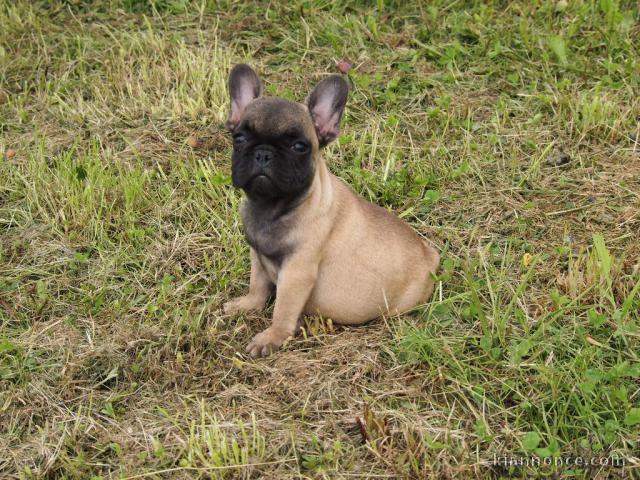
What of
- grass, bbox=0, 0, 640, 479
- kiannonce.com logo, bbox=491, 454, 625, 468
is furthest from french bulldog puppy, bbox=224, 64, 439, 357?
kiannonce.com logo, bbox=491, 454, 625, 468

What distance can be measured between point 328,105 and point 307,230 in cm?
74

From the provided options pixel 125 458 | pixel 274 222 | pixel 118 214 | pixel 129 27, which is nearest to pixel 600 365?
pixel 274 222

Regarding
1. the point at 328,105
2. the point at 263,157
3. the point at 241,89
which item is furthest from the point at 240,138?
the point at 328,105

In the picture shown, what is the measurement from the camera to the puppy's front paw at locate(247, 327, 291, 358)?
4895mm

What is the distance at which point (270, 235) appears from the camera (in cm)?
473

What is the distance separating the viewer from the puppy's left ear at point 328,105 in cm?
466

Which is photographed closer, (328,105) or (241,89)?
(328,105)

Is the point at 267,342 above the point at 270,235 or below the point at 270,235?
below

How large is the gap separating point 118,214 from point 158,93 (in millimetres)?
1763

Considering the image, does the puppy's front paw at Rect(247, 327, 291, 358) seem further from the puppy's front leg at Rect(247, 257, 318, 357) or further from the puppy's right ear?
Result: the puppy's right ear

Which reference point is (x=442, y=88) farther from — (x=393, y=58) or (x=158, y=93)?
(x=158, y=93)

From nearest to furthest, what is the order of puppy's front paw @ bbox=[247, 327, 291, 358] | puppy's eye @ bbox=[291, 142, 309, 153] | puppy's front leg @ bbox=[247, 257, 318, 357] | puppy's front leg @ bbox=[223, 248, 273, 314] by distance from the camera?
puppy's eye @ bbox=[291, 142, 309, 153]
puppy's front leg @ bbox=[247, 257, 318, 357]
puppy's front paw @ bbox=[247, 327, 291, 358]
puppy's front leg @ bbox=[223, 248, 273, 314]

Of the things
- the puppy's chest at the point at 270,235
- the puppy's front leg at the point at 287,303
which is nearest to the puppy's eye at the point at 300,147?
the puppy's chest at the point at 270,235

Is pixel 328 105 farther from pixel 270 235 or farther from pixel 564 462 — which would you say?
pixel 564 462
